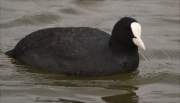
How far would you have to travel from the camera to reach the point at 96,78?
7.96 m

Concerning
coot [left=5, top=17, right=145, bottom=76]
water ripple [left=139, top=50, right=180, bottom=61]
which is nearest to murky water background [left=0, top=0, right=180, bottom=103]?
water ripple [left=139, top=50, right=180, bottom=61]

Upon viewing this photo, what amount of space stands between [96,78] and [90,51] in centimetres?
39

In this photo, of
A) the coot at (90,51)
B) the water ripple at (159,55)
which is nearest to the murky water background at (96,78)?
the water ripple at (159,55)

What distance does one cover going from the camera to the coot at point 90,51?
788cm

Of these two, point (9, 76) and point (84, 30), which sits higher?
point (84, 30)

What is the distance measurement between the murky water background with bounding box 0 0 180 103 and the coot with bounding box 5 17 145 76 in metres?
0.14

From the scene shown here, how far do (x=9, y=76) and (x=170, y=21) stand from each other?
453cm

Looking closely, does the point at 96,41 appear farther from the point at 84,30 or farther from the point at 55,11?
the point at 55,11

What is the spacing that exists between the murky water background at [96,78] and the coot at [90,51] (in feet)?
0.47

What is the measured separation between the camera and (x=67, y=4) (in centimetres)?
1233

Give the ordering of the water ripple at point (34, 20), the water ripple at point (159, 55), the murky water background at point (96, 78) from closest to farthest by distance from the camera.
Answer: the murky water background at point (96, 78), the water ripple at point (159, 55), the water ripple at point (34, 20)

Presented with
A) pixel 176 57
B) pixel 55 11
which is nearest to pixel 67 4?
pixel 55 11

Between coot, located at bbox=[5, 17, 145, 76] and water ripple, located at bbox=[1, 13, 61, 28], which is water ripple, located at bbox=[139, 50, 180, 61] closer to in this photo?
coot, located at bbox=[5, 17, 145, 76]

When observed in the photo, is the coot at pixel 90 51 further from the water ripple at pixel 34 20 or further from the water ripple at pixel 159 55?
the water ripple at pixel 34 20
